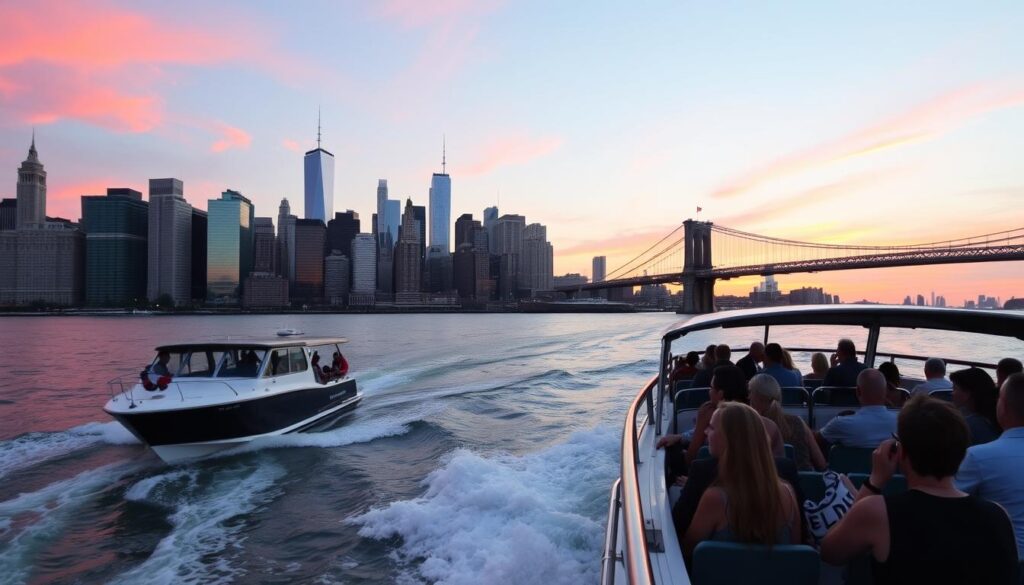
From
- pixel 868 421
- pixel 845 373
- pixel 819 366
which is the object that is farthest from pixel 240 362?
pixel 868 421

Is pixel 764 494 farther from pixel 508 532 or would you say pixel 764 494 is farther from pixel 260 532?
pixel 260 532

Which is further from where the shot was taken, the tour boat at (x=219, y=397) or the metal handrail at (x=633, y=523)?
the tour boat at (x=219, y=397)

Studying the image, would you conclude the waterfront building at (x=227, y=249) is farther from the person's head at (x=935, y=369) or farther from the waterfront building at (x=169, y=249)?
the person's head at (x=935, y=369)

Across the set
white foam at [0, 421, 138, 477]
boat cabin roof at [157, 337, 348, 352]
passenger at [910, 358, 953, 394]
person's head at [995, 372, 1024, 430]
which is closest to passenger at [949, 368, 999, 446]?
person's head at [995, 372, 1024, 430]

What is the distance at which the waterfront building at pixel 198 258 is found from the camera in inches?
6757

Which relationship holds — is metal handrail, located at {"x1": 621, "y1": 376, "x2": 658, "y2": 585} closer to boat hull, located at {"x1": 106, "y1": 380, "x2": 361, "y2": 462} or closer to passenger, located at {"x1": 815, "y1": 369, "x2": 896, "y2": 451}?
passenger, located at {"x1": 815, "y1": 369, "x2": 896, "y2": 451}

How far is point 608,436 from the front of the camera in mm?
11242

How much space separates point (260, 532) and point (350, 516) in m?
1.13

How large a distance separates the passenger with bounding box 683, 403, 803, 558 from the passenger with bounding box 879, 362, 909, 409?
3663mm

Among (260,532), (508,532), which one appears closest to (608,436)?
(508,532)

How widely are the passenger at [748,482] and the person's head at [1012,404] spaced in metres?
1.01

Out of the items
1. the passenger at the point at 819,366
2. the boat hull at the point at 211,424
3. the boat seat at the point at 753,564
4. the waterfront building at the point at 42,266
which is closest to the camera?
the boat seat at the point at 753,564

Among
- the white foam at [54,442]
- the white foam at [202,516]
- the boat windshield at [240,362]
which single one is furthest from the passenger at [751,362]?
the white foam at [54,442]

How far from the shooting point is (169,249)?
539ft
